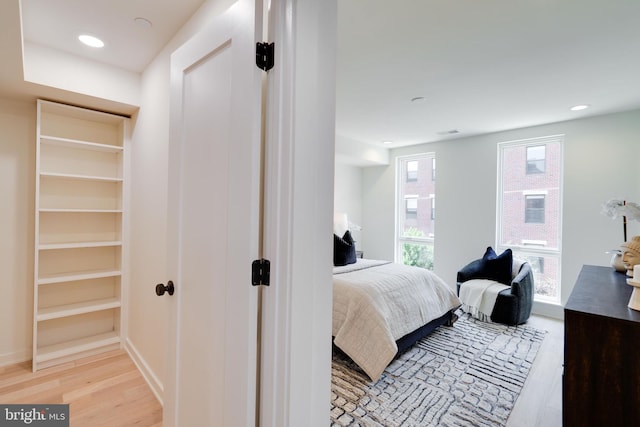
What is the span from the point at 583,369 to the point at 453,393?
115cm

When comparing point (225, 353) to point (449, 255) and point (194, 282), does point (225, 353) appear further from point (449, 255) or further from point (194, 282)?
point (449, 255)

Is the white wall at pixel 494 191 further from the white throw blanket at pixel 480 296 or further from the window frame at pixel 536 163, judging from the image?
the white throw blanket at pixel 480 296

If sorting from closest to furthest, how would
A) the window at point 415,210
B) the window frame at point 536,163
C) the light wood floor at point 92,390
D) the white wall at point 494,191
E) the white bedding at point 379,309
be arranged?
the light wood floor at point 92,390 → the white bedding at point 379,309 → the white wall at point 494,191 → the window frame at point 536,163 → the window at point 415,210

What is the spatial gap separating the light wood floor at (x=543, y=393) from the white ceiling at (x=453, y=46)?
2556 mm

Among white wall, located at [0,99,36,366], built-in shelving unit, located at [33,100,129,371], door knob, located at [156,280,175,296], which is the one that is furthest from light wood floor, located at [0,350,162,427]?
door knob, located at [156,280,175,296]

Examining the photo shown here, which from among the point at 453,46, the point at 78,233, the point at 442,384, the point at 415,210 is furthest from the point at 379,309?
the point at 415,210

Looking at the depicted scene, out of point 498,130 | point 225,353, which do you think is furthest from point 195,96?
point 498,130

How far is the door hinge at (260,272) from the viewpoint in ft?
3.24

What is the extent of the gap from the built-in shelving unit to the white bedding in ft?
6.73

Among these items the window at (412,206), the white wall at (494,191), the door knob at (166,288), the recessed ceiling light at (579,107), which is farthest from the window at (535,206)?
the door knob at (166,288)

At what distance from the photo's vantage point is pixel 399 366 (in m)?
2.60

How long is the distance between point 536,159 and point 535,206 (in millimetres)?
665

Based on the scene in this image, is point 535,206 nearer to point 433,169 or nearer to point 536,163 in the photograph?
point 536,163

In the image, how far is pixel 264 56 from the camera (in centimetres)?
100
